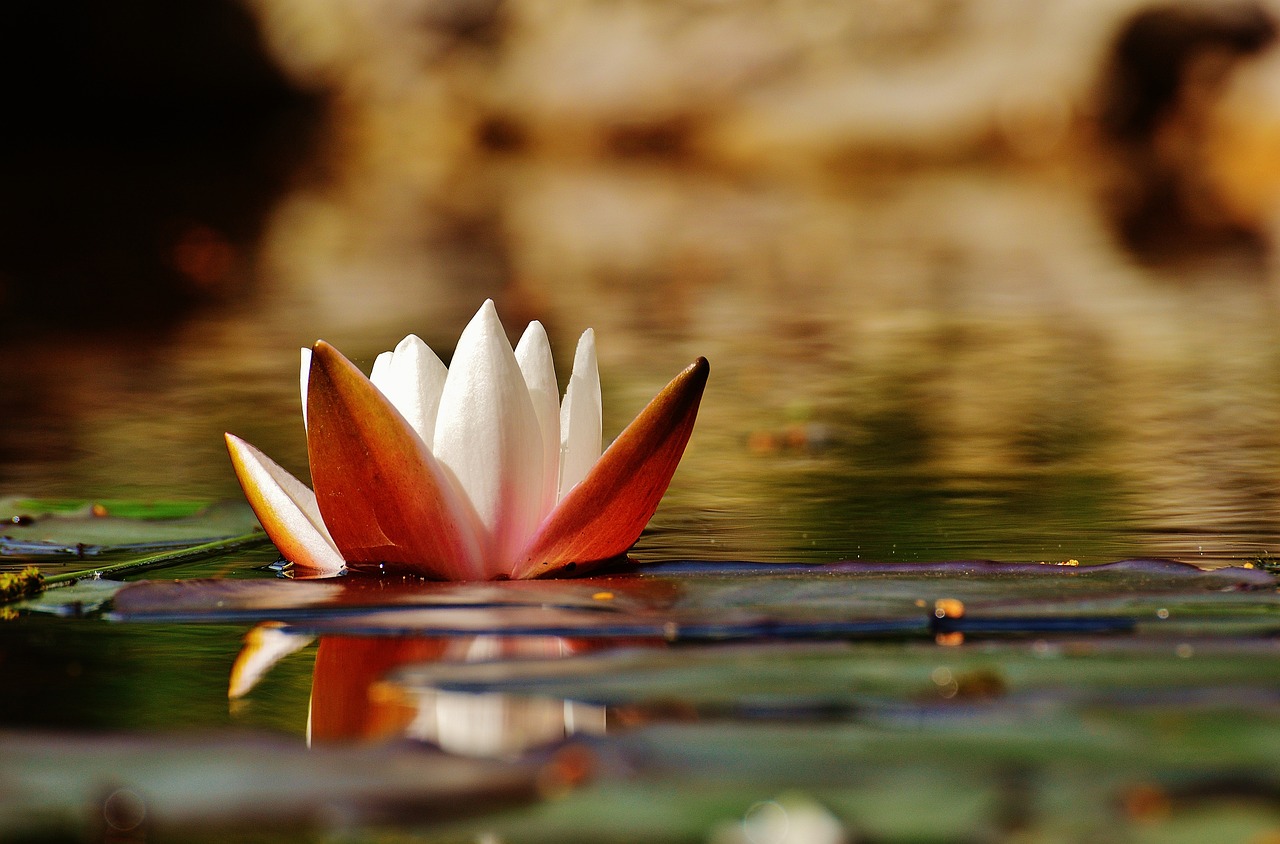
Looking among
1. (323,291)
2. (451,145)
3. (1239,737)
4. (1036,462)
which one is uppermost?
(451,145)

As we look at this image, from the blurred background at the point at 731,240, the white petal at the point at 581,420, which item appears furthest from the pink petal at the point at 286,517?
the blurred background at the point at 731,240

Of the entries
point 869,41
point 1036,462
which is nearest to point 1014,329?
point 1036,462

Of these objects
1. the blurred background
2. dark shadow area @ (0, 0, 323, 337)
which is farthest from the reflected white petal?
dark shadow area @ (0, 0, 323, 337)

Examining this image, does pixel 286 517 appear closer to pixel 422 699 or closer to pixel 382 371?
pixel 382 371

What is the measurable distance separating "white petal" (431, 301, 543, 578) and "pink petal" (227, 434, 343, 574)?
0.17m

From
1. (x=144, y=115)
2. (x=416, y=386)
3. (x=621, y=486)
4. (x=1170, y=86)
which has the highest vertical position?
(x=144, y=115)

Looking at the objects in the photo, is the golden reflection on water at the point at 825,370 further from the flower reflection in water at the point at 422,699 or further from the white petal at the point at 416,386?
the flower reflection in water at the point at 422,699

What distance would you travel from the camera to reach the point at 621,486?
61.1 inches

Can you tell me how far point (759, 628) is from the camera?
1.24m

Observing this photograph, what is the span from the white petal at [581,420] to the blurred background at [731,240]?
0.18 m

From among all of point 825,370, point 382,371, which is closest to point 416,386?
point 382,371

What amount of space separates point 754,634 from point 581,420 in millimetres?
426

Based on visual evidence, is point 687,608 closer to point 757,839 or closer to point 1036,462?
point 757,839

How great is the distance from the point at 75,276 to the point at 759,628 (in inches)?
232
